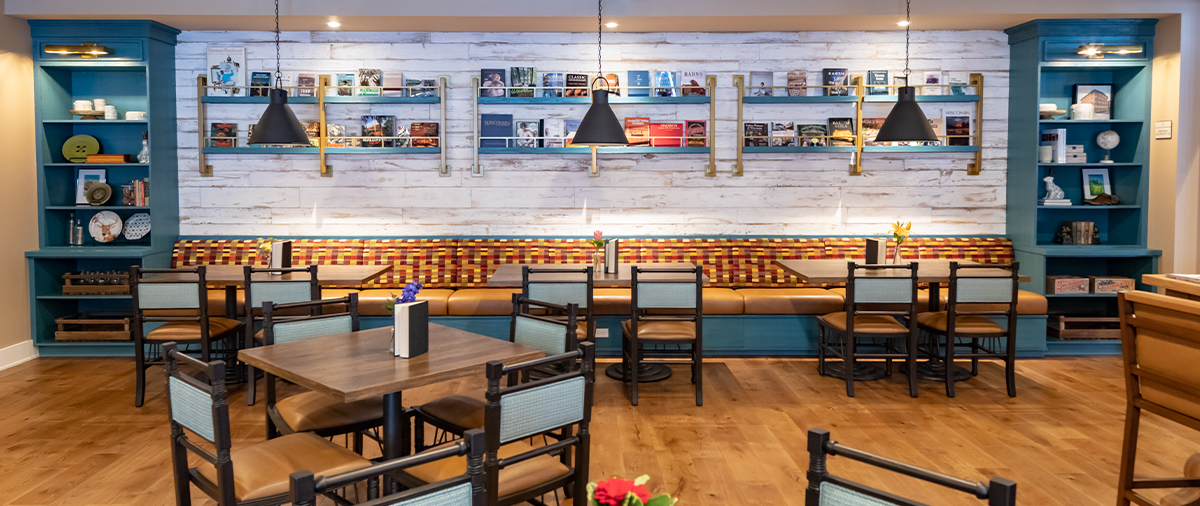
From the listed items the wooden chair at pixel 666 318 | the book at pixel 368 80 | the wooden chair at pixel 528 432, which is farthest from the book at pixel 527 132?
the wooden chair at pixel 528 432

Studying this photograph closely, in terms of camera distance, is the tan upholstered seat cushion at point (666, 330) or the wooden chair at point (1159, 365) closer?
the wooden chair at point (1159, 365)

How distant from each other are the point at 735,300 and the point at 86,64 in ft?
16.9

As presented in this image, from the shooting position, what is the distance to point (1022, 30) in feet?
18.4

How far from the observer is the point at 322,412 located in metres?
2.74

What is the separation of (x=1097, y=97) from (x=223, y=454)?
650 cm

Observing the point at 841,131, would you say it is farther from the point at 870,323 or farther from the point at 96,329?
the point at 96,329

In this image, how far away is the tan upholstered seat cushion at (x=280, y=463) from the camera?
208 cm

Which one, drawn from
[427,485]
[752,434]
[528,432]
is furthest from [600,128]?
[427,485]

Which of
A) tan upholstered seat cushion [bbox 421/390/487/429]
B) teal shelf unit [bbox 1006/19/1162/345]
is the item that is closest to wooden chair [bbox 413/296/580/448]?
tan upholstered seat cushion [bbox 421/390/487/429]

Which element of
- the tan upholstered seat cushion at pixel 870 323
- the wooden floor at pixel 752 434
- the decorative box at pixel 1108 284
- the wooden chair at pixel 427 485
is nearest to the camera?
the wooden chair at pixel 427 485

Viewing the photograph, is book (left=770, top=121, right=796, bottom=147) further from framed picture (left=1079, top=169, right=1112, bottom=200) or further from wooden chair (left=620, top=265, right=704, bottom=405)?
framed picture (left=1079, top=169, right=1112, bottom=200)

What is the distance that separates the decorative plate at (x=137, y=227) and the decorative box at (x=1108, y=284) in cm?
738

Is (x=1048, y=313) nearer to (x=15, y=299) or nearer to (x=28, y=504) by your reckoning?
(x=28, y=504)

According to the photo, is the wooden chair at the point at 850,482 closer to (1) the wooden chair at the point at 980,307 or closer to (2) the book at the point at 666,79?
(1) the wooden chair at the point at 980,307
